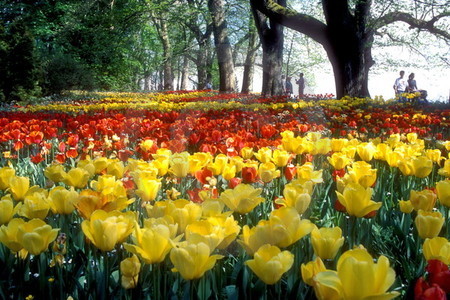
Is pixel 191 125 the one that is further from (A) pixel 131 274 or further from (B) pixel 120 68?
(B) pixel 120 68

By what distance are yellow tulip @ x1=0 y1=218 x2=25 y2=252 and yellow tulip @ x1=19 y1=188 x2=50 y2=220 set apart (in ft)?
0.68

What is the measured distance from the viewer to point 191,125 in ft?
15.9

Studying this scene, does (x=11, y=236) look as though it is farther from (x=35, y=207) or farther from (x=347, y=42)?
(x=347, y=42)

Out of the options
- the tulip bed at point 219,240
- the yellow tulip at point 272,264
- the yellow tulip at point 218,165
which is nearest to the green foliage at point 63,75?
the yellow tulip at point 218,165

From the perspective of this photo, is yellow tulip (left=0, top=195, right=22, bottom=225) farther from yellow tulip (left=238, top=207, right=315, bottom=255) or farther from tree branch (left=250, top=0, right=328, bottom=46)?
tree branch (left=250, top=0, right=328, bottom=46)

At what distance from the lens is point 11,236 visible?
4.55 feet

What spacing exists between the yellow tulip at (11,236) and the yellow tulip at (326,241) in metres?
0.86

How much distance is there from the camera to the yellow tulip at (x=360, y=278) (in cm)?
96

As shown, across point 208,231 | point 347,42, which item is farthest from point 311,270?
point 347,42

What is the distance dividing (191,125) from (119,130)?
74 cm

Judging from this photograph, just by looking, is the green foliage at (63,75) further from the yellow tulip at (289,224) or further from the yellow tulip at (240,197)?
the yellow tulip at (289,224)

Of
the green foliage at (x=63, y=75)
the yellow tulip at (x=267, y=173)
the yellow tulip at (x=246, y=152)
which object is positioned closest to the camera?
the yellow tulip at (x=267, y=173)

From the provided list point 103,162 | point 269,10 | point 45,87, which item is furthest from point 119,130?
point 45,87

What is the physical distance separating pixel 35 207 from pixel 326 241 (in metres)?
0.99
